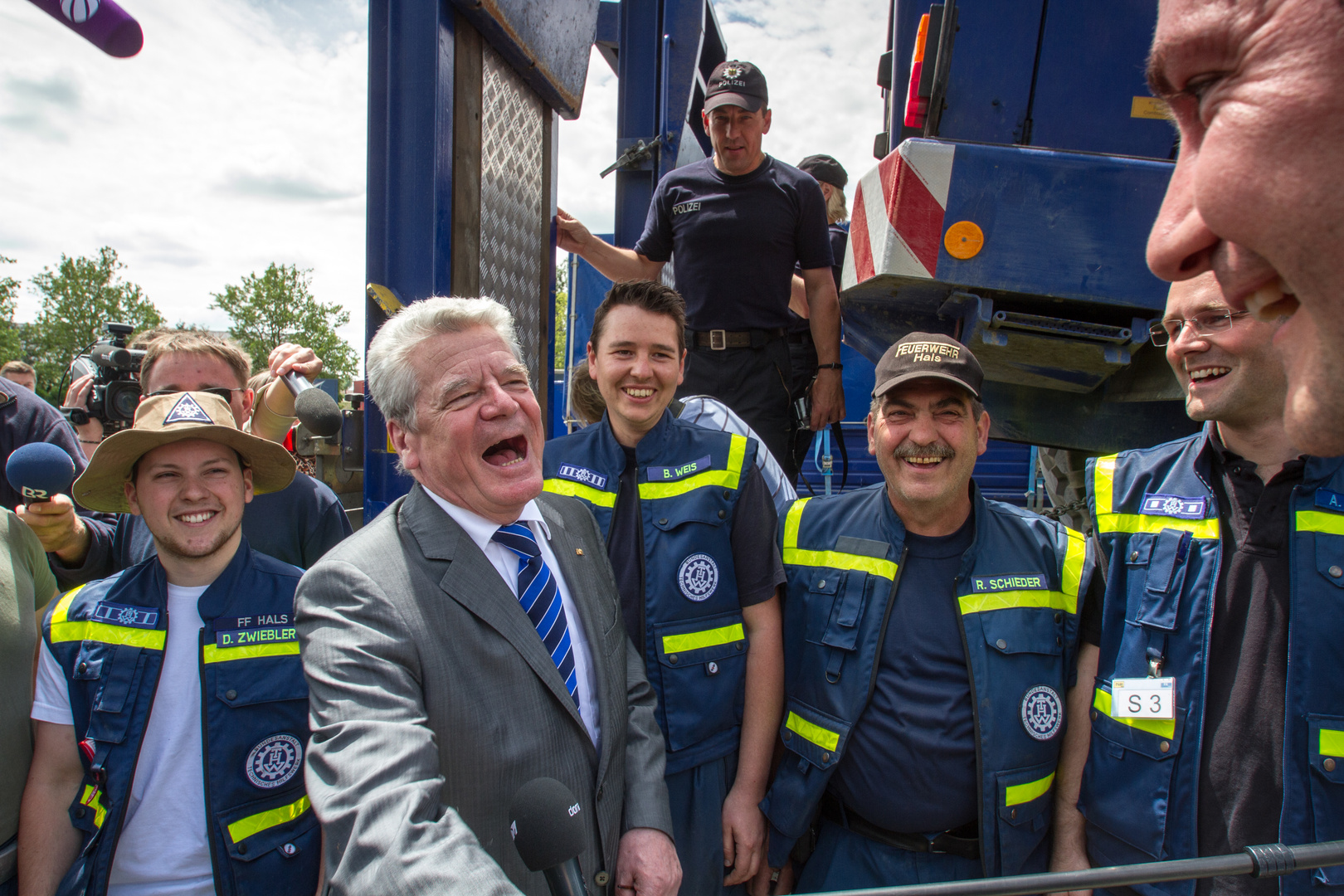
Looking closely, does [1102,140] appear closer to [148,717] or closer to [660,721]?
[660,721]

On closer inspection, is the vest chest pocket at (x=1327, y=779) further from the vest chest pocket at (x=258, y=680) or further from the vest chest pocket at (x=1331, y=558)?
the vest chest pocket at (x=258, y=680)

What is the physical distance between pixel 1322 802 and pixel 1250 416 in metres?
0.84

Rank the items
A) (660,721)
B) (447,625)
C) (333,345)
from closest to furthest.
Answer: (447,625) < (660,721) < (333,345)

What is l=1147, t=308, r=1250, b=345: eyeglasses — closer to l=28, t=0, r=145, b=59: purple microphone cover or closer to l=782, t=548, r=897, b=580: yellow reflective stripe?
l=782, t=548, r=897, b=580: yellow reflective stripe

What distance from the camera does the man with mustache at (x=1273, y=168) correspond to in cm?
54

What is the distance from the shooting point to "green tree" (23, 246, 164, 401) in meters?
38.7

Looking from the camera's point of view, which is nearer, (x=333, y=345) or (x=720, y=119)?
(x=720, y=119)

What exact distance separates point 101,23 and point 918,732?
89.8 inches

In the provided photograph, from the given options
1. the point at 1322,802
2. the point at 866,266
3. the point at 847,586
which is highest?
the point at 866,266

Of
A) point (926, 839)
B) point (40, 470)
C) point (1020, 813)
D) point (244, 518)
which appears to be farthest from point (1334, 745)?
point (40, 470)

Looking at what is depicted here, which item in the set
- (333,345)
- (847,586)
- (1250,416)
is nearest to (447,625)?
(847,586)

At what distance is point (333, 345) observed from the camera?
139 ft

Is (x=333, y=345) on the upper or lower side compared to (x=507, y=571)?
upper

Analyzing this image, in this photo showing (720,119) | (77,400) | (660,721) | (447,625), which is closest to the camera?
(447,625)
